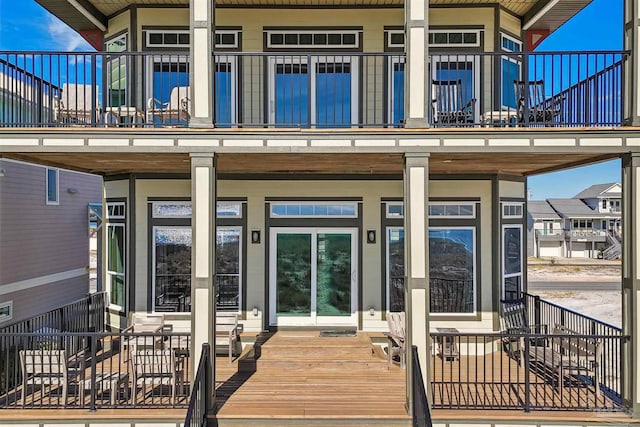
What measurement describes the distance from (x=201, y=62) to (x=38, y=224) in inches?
412

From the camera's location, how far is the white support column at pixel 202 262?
19.6 feet

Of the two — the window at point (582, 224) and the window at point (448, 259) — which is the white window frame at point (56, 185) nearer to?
the window at point (448, 259)

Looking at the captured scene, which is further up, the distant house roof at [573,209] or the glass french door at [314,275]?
the distant house roof at [573,209]

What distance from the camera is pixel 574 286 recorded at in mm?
31969

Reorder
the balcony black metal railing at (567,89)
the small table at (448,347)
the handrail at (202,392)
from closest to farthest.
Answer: the handrail at (202,392) < the balcony black metal railing at (567,89) < the small table at (448,347)

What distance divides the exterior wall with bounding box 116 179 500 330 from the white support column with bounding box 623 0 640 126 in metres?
2.93

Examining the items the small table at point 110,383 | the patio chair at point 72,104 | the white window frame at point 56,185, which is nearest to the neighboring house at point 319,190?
the patio chair at point 72,104

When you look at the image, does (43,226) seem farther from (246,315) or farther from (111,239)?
(246,315)

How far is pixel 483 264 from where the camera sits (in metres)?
8.81

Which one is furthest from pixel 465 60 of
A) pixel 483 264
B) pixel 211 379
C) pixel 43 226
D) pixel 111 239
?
pixel 43 226

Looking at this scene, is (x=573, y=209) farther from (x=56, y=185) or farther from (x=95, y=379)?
(x=95, y=379)

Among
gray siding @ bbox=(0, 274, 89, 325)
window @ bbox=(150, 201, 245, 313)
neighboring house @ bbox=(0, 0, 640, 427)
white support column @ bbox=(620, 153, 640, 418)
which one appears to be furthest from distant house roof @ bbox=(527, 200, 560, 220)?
window @ bbox=(150, 201, 245, 313)

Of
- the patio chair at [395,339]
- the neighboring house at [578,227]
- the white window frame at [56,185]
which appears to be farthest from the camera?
the neighboring house at [578,227]

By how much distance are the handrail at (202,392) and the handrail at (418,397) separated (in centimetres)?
266
